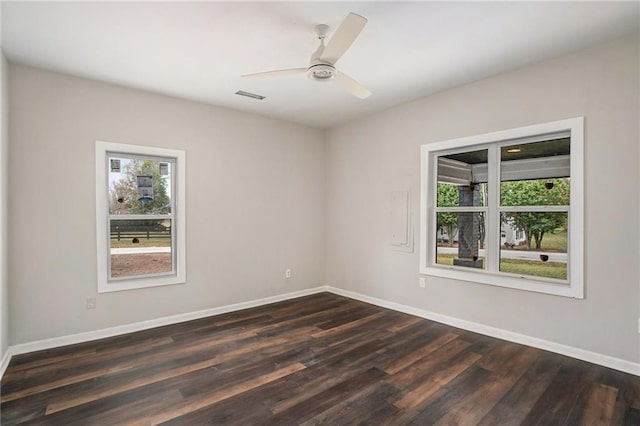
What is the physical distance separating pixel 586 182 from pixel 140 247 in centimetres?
477

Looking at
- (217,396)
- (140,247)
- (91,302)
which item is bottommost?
(217,396)

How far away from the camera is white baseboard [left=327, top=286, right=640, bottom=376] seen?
9.02 feet

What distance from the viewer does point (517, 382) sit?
258 cm

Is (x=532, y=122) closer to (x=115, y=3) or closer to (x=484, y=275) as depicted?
(x=484, y=275)

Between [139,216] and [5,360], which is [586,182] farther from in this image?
[5,360]

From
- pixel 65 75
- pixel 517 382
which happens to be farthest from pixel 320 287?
pixel 65 75

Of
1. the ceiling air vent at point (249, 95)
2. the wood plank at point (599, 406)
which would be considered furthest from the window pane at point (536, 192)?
the ceiling air vent at point (249, 95)

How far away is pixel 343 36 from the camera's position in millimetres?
2166

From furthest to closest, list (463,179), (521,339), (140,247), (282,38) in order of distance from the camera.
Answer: (463,179) → (140,247) → (521,339) → (282,38)

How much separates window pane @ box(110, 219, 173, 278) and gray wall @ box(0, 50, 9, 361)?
880mm

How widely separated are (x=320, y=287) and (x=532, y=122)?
3.88 metres

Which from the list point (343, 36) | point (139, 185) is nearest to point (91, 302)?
point (139, 185)

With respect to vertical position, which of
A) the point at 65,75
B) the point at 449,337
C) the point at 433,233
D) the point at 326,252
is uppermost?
the point at 65,75

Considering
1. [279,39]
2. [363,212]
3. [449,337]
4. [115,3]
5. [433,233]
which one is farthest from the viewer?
[363,212]
